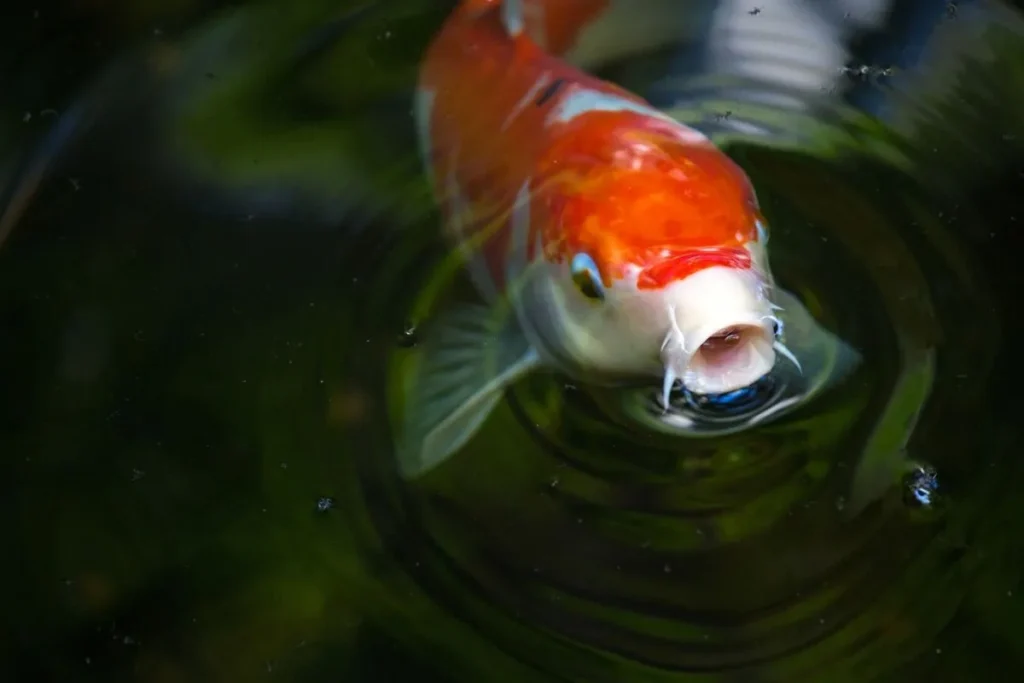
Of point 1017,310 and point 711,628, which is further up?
point 1017,310

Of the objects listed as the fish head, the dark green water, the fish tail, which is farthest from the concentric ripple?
the fish tail

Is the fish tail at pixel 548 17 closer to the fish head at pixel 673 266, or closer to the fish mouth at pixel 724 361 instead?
the fish head at pixel 673 266

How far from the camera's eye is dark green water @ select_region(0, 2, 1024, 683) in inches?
40.7

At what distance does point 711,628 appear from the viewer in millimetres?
1028

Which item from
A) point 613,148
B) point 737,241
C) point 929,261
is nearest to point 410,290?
point 613,148

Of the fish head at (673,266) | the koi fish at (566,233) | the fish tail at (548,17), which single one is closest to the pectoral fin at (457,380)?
Result: the koi fish at (566,233)

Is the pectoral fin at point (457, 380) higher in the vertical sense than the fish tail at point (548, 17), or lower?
lower

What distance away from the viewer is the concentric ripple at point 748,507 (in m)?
1.01

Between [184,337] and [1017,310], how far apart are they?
3.20ft

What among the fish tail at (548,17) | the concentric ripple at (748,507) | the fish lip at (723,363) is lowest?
the concentric ripple at (748,507)

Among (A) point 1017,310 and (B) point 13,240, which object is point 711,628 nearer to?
(A) point 1017,310

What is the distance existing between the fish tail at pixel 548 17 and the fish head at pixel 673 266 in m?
0.28

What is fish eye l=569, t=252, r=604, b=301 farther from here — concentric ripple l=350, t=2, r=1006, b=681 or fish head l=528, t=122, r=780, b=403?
concentric ripple l=350, t=2, r=1006, b=681

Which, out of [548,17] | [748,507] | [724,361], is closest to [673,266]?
[724,361]
